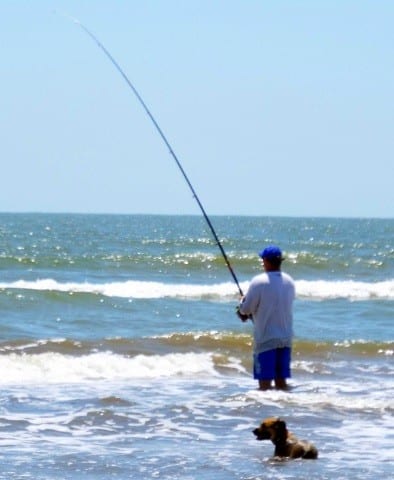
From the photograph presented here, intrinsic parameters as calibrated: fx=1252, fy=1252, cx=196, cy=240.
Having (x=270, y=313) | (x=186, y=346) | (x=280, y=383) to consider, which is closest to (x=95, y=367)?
(x=186, y=346)

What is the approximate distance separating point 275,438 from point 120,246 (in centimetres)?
3310

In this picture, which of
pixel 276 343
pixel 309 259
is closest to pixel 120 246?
pixel 309 259

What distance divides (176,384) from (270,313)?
2.16 m

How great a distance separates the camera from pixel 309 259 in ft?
110

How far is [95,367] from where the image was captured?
1245 cm

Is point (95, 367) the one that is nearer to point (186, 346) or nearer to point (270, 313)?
point (186, 346)

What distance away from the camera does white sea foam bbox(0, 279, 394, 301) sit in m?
21.8

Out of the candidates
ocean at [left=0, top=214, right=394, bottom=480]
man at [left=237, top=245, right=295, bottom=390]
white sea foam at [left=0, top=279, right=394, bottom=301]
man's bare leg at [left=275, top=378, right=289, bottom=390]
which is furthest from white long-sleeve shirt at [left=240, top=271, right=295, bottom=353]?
white sea foam at [left=0, top=279, right=394, bottom=301]

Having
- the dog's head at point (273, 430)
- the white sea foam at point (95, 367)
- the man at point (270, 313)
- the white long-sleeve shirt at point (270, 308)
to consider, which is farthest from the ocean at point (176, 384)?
the white long-sleeve shirt at point (270, 308)

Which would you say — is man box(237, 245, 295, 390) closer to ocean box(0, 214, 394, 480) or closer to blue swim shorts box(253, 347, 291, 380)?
blue swim shorts box(253, 347, 291, 380)

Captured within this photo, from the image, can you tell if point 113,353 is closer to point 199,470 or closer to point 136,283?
point 199,470

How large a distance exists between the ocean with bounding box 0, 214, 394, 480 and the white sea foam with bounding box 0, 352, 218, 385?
2 cm

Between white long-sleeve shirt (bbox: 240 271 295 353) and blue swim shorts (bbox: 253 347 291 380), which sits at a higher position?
white long-sleeve shirt (bbox: 240 271 295 353)

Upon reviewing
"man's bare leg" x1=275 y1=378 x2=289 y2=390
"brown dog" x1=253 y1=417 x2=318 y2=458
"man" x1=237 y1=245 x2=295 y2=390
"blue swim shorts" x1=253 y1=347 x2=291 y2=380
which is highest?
"man" x1=237 y1=245 x2=295 y2=390
